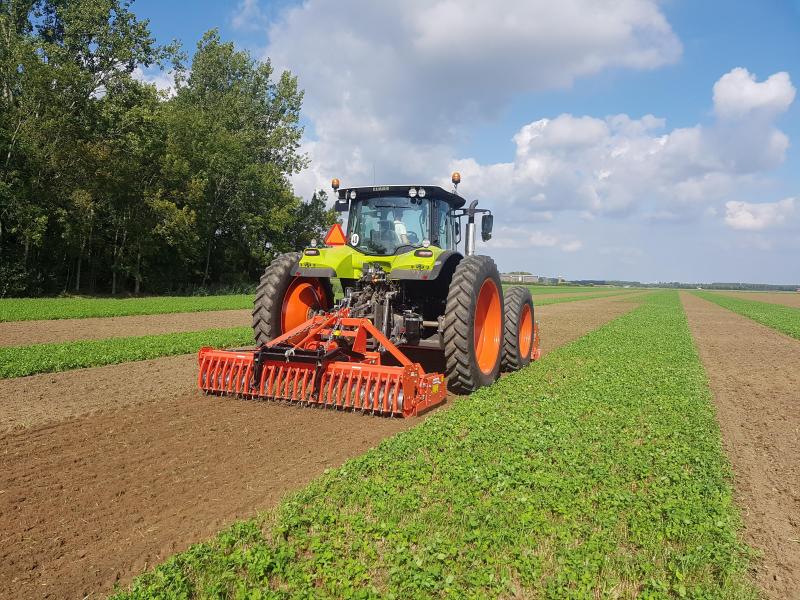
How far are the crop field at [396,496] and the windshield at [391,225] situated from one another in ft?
7.32

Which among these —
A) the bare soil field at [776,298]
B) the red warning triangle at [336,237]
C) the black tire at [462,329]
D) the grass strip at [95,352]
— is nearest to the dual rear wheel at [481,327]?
the black tire at [462,329]

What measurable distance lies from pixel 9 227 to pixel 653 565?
26.4 metres

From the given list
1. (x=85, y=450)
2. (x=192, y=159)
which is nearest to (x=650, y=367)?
(x=85, y=450)

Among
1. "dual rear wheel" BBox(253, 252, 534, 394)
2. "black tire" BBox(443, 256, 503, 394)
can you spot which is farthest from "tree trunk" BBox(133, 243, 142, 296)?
"black tire" BBox(443, 256, 503, 394)

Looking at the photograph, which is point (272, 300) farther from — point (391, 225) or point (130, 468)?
point (130, 468)

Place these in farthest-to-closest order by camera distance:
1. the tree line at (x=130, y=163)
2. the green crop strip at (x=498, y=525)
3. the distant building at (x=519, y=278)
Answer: the distant building at (x=519, y=278), the tree line at (x=130, y=163), the green crop strip at (x=498, y=525)

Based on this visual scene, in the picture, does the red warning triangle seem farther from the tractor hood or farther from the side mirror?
the side mirror

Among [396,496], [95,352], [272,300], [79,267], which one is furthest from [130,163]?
[396,496]

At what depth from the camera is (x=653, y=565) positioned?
9.81 ft

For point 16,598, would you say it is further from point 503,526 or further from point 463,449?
point 463,449

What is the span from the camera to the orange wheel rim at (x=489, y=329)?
7723 mm

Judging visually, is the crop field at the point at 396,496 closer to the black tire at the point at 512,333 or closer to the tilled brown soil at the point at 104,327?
the black tire at the point at 512,333

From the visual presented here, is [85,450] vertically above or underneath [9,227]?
underneath

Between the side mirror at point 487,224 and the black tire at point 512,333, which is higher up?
the side mirror at point 487,224
